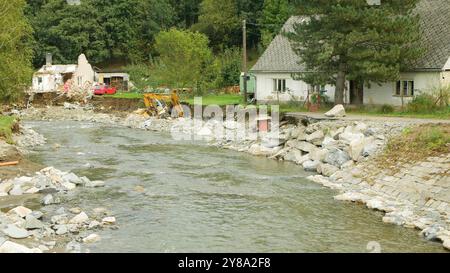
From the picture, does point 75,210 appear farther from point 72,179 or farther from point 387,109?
point 387,109

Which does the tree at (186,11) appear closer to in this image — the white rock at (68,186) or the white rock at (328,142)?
the white rock at (328,142)

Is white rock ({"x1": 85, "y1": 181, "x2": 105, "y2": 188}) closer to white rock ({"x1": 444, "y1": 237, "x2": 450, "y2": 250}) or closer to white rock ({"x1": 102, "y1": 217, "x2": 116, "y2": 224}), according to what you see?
white rock ({"x1": 102, "y1": 217, "x2": 116, "y2": 224})

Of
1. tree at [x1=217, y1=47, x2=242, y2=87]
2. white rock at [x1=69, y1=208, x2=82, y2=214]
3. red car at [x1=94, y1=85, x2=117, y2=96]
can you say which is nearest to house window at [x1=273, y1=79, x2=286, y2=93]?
tree at [x1=217, y1=47, x2=242, y2=87]

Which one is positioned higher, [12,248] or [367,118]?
[367,118]

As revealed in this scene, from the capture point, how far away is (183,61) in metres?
51.8

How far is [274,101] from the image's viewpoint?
39844mm

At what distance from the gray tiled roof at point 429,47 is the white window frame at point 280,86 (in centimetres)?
77

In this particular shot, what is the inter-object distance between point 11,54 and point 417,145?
78.9 ft

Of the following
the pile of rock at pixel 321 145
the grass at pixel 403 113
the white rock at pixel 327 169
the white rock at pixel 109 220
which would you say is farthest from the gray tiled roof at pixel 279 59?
the white rock at pixel 109 220

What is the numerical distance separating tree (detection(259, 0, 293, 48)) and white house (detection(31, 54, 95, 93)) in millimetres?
20829

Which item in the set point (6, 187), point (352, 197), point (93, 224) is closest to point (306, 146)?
point (352, 197)

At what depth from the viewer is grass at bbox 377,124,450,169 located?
65.8ft
